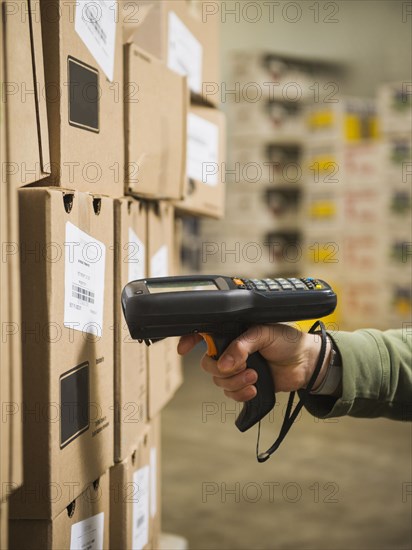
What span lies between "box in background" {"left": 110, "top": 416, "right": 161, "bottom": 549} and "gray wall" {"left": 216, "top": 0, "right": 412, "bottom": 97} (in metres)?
5.16

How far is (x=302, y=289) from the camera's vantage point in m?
1.03

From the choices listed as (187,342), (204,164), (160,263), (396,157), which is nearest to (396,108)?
(396,157)

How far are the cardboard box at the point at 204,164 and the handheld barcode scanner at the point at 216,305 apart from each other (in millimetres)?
592

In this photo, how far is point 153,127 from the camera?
4.42 ft

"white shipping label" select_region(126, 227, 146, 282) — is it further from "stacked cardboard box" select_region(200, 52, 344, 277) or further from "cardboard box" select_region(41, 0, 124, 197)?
"stacked cardboard box" select_region(200, 52, 344, 277)

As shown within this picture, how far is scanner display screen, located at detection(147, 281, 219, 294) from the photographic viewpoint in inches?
37.4

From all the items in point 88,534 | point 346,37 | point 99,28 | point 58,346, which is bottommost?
point 88,534

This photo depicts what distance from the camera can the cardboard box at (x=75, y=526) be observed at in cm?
91

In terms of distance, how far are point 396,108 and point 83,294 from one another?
4.47 m

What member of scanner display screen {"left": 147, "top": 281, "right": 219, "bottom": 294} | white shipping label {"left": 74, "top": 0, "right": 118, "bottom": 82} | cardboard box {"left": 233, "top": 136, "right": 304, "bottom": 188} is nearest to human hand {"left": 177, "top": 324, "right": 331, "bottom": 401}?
scanner display screen {"left": 147, "top": 281, "right": 219, "bottom": 294}

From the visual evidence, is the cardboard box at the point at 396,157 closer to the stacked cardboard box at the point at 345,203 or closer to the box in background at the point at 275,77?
the stacked cardboard box at the point at 345,203

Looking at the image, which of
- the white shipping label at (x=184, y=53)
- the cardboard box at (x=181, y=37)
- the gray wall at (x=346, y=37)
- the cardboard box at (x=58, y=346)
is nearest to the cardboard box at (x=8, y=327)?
the cardboard box at (x=58, y=346)

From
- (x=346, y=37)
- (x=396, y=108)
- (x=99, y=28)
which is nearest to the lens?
(x=99, y=28)

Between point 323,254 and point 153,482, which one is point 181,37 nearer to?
point 153,482
